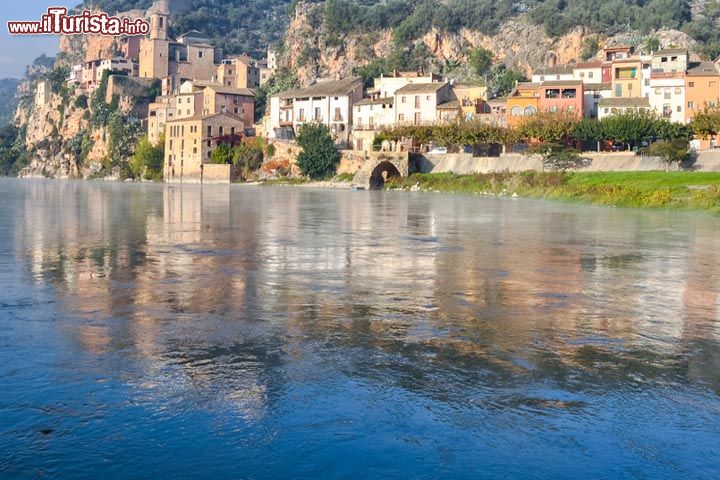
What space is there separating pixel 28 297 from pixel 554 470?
11842 mm

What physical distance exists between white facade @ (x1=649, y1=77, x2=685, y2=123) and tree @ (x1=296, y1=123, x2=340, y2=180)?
33614 mm

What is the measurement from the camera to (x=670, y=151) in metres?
65.9

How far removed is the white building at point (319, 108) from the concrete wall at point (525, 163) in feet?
59.9

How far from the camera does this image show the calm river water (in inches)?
341

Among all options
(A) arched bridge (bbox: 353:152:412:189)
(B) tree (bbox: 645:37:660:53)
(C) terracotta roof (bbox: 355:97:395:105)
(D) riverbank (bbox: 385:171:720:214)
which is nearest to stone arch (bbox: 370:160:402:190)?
(A) arched bridge (bbox: 353:152:412:189)

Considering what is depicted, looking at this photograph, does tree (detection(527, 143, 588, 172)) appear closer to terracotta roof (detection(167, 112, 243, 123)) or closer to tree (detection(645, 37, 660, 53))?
tree (detection(645, 37, 660, 53))

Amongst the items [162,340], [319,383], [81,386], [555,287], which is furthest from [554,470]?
[555,287]

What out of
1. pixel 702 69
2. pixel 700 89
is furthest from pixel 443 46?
pixel 700 89

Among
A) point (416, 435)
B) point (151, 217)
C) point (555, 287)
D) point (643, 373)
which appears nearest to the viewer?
point (416, 435)

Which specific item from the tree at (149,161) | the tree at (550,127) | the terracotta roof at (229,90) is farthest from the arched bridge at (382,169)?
the tree at (149,161)

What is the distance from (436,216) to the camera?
42156 millimetres

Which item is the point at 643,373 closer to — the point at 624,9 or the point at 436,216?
the point at 436,216

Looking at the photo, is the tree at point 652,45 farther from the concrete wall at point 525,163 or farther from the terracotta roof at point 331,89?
the concrete wall at point 525,163

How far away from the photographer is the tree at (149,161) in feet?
401
